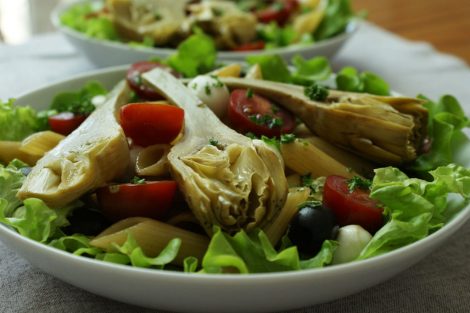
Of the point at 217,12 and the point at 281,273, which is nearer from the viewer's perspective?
the point at 281,273

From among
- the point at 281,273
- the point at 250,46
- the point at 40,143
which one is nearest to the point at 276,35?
the point at 250,46

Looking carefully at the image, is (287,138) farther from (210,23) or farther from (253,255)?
(210,23)

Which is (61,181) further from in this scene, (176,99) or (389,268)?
(389,268)

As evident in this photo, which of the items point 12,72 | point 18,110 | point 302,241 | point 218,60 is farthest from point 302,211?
point 12,72

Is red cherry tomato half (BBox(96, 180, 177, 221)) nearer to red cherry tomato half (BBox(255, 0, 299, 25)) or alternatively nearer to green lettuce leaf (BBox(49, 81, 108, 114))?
green lettuce leaf (BBox(49, 81, 108, 114))

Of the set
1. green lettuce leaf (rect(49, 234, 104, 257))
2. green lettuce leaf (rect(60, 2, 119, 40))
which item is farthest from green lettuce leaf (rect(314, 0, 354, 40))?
green lettuce leaf (rect(49, 234, 104, 257))

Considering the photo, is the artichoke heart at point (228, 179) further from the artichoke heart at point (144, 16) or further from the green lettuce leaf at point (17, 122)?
the artichoke heart at point (144, 16)
